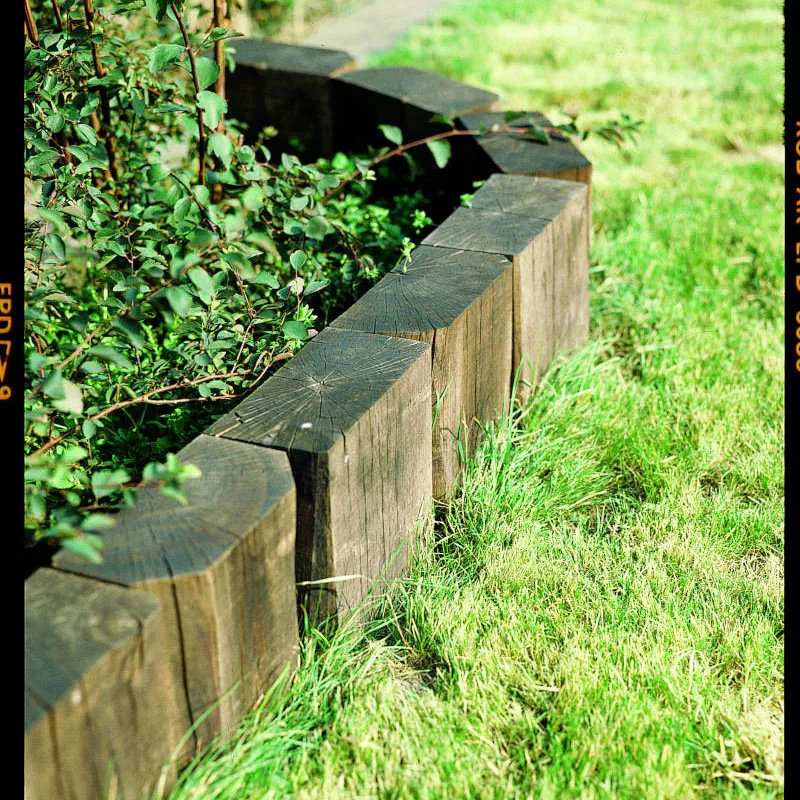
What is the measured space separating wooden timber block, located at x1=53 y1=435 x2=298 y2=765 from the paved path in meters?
5.86

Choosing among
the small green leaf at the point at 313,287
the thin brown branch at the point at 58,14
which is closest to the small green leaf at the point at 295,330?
the small green leaf at the point at 313,287

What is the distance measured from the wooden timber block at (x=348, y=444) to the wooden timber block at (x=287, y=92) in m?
2.36

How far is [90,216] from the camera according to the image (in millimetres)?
2619

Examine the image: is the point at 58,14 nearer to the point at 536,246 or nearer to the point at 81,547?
the point at 536,246

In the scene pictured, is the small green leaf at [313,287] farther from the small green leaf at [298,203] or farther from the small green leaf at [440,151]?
the small green leaf at [440,151]

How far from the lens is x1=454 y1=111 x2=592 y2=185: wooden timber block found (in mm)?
3578

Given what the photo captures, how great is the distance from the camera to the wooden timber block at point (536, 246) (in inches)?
116

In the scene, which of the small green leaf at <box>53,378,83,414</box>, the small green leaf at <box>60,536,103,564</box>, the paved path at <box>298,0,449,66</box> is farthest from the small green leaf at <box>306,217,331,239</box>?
the paved path at <box>298,0,449,66</box>

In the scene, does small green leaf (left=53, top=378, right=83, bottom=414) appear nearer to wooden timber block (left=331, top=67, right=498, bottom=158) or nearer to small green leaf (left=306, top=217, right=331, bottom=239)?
small green leaf (left=306, top=217, right=331, bottom=239)

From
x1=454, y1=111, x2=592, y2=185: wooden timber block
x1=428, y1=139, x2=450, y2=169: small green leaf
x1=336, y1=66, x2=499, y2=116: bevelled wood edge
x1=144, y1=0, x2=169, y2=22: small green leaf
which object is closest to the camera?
x1=144, y1=0, x2=169, y2=22: small green leaf

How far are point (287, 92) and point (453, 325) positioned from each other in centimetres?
250

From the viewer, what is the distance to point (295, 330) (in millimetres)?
2330
